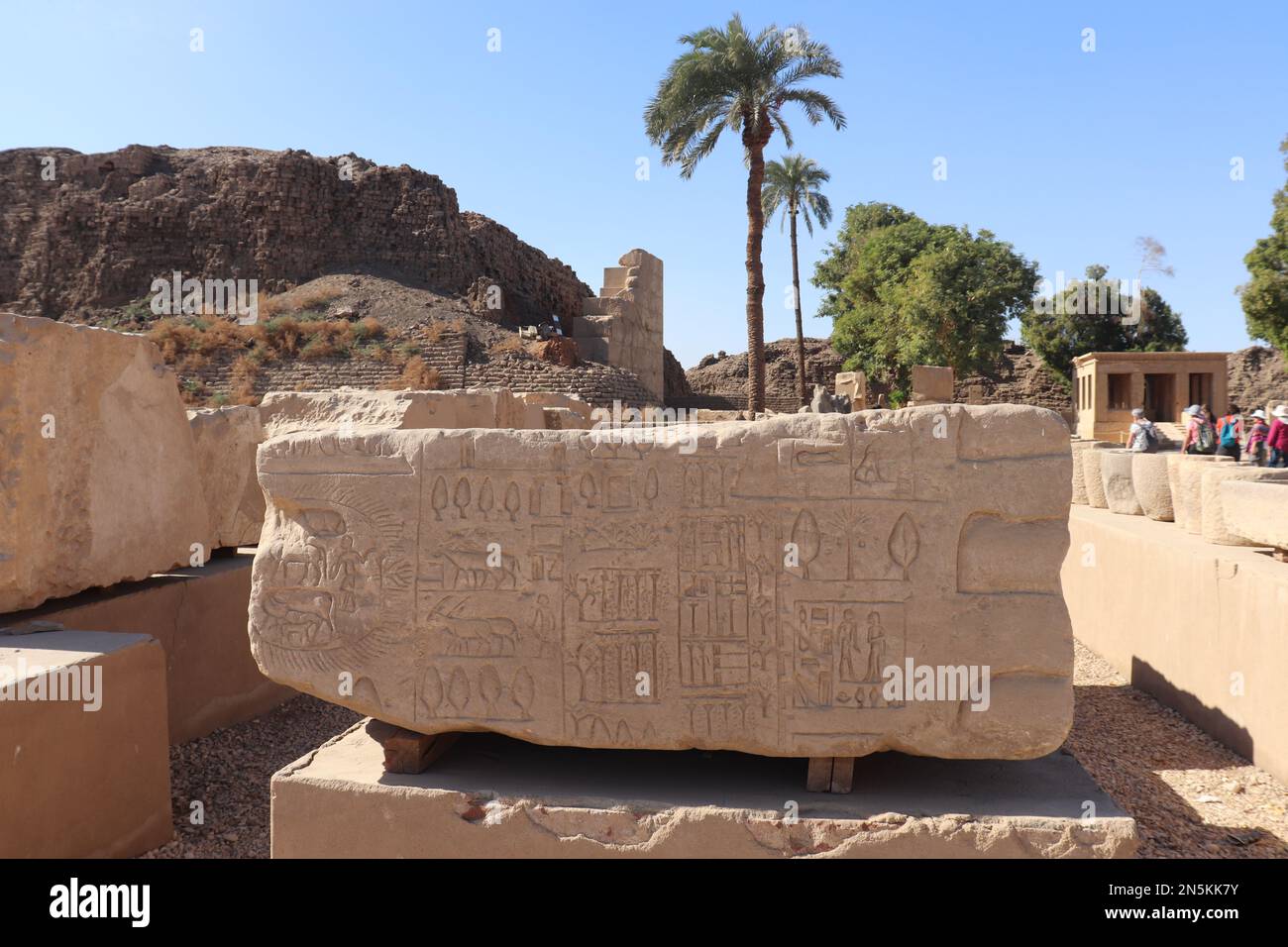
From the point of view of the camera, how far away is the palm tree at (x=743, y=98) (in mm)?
15844

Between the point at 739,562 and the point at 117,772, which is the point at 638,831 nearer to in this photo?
the point at 739,562

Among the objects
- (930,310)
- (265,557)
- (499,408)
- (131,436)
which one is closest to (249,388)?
(930,310)

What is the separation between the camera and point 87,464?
3553 millimetres

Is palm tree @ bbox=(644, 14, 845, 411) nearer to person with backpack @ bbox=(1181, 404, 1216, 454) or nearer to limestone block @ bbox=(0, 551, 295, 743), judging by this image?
person with backpack @ bbox=(1181, 404, 1216, 454)

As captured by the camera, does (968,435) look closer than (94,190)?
Yes

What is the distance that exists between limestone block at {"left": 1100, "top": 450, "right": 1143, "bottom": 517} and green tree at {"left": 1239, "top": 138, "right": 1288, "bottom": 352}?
606 inches

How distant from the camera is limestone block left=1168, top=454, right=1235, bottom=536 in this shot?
468cm

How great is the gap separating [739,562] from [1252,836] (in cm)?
191

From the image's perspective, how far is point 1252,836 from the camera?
2.92m

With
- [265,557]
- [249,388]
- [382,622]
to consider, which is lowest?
[382,622]

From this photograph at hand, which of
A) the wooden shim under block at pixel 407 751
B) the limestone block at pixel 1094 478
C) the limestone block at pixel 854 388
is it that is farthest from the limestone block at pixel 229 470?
the limestone block at pixel 854 388

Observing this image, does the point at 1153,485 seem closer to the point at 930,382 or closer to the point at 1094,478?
the point at 1094,478

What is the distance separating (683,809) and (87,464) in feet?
8.70

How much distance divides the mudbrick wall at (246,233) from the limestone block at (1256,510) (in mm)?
28435
